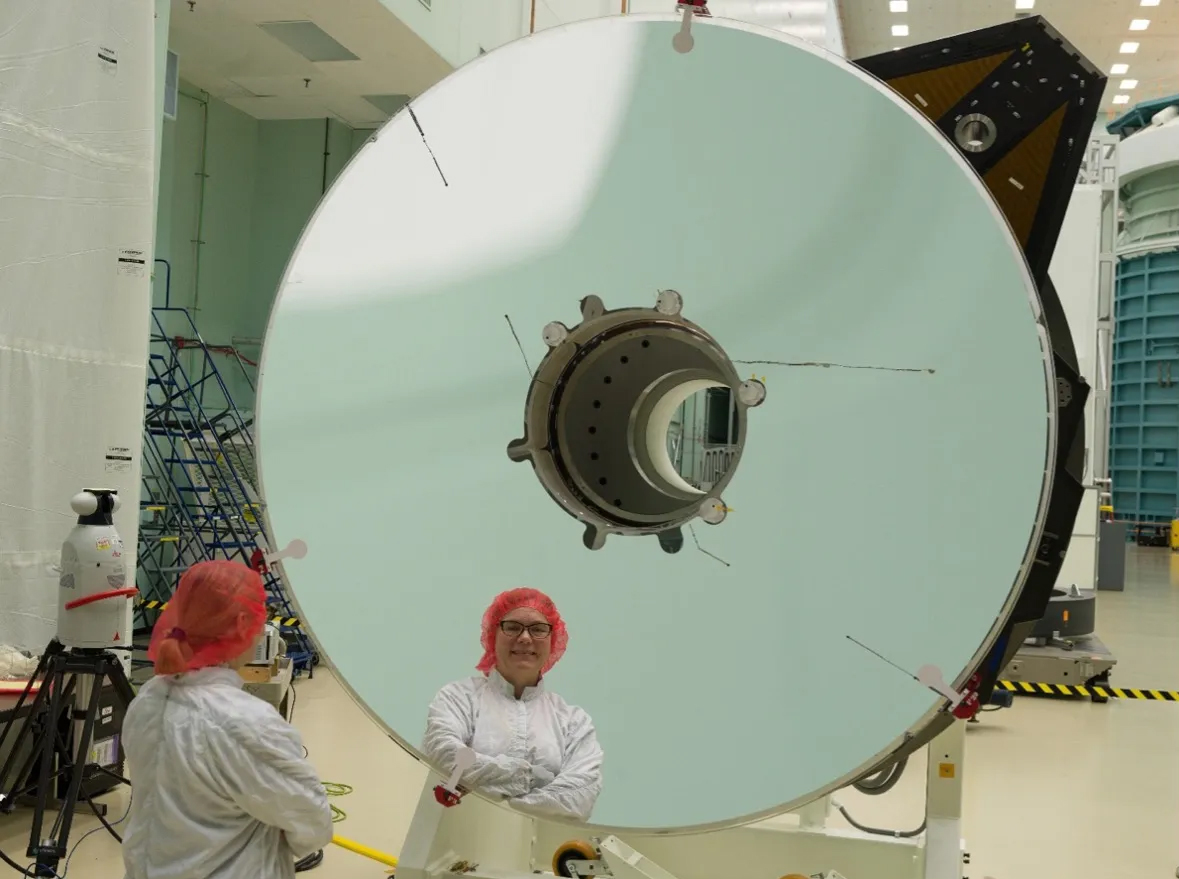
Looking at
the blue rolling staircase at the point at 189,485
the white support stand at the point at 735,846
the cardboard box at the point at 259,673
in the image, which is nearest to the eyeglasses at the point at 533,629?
the white support stand at the point at 735,846

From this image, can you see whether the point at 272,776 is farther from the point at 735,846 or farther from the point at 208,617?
the point at 735,846

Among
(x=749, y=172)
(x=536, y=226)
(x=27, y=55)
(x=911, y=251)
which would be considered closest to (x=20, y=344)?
(x=27, y=55)

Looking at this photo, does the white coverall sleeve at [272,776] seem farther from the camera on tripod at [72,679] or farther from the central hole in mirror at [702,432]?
the central hole in mirror at [702,432]

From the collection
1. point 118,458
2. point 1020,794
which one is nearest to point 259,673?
point 118,458

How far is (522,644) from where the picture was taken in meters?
1.89

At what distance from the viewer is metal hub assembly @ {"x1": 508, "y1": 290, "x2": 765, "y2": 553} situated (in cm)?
190

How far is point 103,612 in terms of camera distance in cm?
339

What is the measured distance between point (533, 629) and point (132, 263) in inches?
117

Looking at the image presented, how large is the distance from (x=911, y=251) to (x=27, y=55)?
10.9ft

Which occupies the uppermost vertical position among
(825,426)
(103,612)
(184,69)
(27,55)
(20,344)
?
(184,69)

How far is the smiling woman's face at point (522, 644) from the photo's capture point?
6.18 feet

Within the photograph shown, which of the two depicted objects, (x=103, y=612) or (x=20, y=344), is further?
(x=20, y=344)

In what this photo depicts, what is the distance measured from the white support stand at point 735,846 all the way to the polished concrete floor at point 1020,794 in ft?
3.00

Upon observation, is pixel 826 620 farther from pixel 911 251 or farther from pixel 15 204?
pixel 15 204
